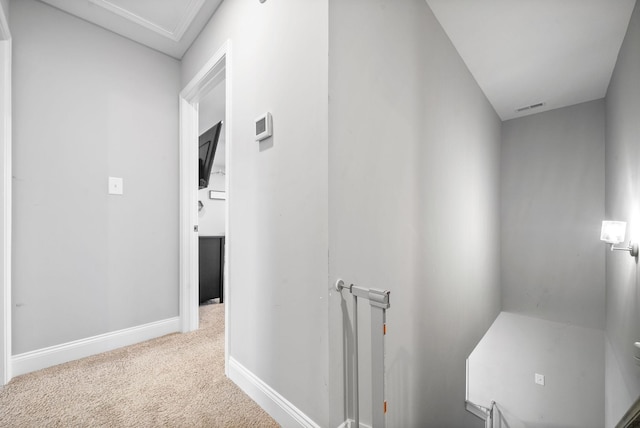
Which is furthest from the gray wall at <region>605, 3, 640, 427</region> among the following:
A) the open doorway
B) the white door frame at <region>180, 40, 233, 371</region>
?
the white door frame at <region>180, 40, 233, 371</region>

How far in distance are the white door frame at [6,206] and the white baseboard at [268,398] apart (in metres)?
1.27

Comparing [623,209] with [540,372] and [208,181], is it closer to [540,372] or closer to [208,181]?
[540,372]

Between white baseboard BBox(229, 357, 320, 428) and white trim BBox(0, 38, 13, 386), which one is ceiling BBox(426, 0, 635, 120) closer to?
white baseboard BBox(229, 357, 320, 428)

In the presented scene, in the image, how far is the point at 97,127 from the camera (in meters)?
1.92

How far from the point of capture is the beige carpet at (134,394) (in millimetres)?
1255

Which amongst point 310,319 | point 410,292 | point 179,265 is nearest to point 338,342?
point 310,319

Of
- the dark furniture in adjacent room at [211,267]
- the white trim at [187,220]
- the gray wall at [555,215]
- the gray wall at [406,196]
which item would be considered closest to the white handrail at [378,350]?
the gray wall at [406,196]

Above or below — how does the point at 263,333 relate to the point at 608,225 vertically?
below

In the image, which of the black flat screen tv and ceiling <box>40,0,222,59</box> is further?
the black flat screen tv

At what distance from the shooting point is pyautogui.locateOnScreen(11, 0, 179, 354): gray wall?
1.65 metres

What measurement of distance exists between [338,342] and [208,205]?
14.5 feet

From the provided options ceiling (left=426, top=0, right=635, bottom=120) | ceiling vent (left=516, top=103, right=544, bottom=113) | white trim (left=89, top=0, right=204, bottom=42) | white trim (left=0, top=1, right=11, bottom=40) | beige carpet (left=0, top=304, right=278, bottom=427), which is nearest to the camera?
beige carpet (left=0, top=304, right=278, bottom=427)

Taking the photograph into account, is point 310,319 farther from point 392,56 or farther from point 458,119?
point 458,119

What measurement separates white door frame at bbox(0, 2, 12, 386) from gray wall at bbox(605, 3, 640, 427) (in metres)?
3.92
